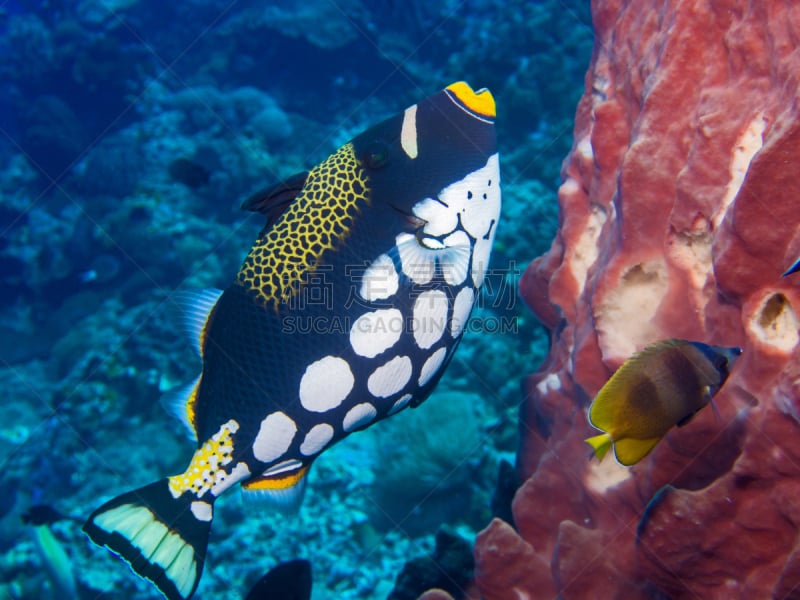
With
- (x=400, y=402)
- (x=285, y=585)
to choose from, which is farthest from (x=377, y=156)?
(x=285, y=585)

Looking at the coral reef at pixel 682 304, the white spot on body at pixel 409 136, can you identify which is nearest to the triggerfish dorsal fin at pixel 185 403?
the white spot on body at pixel 409 136

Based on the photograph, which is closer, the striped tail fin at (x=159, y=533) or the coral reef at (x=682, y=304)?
the coral reef at (x=682, y=304)

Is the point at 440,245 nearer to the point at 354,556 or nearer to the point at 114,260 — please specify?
the point at 354,556

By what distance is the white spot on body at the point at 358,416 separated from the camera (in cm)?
223

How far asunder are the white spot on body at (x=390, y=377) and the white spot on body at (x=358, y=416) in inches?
3.1

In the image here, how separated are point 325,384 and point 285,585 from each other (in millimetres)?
2640

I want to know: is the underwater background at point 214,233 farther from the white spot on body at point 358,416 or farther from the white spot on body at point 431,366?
the white spot on body at point 431,366

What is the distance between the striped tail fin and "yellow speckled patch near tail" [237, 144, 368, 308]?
1.01 meters

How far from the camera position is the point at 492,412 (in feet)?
20.3

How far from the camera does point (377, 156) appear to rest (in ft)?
6.90

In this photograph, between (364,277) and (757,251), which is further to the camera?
(364,277)

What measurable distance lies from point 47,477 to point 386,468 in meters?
5.58

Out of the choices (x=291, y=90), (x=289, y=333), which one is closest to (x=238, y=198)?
(x=291, y=90)

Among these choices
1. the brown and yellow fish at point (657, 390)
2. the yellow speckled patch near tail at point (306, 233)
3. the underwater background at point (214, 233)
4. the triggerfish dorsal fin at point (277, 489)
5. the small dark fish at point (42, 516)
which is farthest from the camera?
the small dark fish at point (42, 516)
